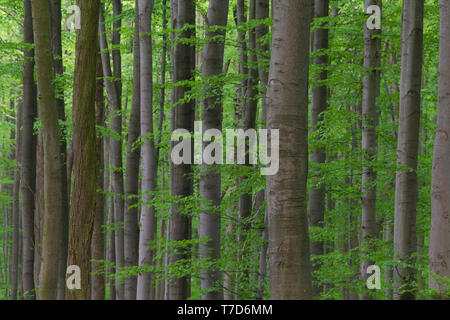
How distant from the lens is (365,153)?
988cm

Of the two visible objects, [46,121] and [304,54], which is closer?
[304,54]

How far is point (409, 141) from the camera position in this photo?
882cm

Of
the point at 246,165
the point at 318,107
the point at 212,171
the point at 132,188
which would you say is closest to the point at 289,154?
the point at 212,171

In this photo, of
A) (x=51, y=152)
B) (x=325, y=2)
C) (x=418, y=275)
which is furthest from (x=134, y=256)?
(x=325, y=2)

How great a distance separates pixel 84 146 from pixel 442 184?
15.7ft

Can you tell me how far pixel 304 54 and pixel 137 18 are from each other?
278 inches

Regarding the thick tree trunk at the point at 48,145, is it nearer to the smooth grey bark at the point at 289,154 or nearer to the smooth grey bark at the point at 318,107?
the smooth grey bark at the point at 289,154

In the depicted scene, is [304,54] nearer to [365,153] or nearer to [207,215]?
[207,215]

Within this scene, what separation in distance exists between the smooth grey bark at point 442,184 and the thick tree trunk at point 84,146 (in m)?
4.56

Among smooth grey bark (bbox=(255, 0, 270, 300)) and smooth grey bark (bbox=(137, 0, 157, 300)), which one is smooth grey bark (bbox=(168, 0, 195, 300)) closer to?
smooth grey bark (bbox=(137, 0, 157, 300))

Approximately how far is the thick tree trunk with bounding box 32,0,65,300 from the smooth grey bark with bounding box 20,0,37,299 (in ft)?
14.0

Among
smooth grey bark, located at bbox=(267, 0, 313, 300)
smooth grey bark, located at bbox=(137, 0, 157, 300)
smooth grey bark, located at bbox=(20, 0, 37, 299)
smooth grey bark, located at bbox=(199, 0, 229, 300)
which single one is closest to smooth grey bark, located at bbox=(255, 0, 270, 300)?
smooth grey bark, located at bbox=(199, 0, 229, 300)

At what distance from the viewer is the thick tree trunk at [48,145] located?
24.1 feet
